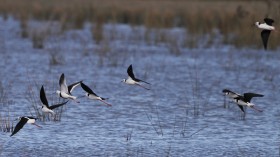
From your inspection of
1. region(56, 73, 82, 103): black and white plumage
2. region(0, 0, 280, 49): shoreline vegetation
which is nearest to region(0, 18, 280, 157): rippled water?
region(56, 73, 82, 103): black and white plumage

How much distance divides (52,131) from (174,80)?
5770 mm

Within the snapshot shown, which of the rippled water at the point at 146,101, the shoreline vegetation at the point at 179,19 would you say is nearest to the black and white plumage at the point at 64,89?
the rippled water at the point at 146,101

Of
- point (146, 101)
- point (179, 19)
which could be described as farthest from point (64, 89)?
point (179, 19)

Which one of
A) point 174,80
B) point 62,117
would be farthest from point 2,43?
point 62,117

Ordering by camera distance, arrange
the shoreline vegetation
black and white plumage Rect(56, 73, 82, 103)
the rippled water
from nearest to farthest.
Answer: the rippled water → black and white plumage Rect(56, 73, 82, 103) → the shoreline vegetation

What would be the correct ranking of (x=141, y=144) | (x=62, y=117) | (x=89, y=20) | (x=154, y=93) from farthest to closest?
(x=89, y=20), (x=154, y=93), (x=62, y=117), (x=141, y=144)

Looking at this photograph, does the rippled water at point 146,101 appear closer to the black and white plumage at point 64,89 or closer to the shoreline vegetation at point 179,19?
the black and white plumage at point 64,89

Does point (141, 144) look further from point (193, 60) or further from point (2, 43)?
point (2, 43)

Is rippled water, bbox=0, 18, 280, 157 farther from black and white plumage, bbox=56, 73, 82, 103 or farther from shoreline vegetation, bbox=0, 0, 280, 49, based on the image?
shoreline vegetation, bbox=0, 0, 280, 49

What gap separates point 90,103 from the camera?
11727 millimetres

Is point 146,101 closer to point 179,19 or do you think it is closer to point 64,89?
point 64,89

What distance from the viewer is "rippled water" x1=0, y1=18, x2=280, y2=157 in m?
8.45

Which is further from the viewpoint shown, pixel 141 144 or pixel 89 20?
pixel 89 20

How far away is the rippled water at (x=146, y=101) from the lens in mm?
8453
